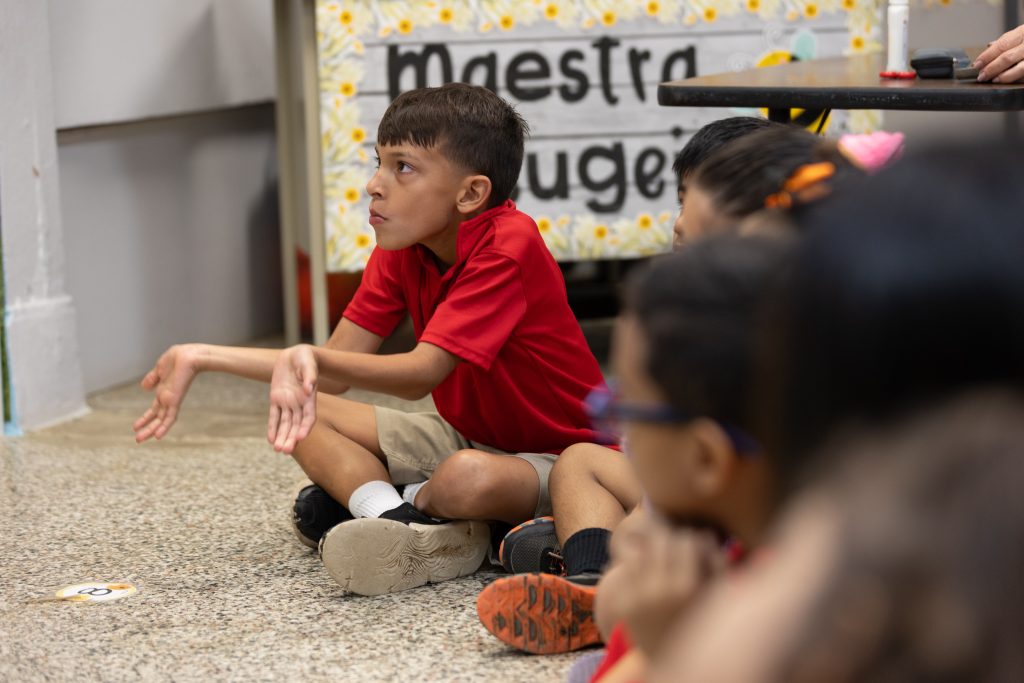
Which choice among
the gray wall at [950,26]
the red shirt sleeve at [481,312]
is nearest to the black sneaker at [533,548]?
the red shirt sleeve at [481,312]

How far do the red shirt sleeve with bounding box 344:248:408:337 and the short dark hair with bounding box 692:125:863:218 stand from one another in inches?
32.3

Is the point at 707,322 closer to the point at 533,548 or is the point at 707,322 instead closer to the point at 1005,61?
the point at 533,548

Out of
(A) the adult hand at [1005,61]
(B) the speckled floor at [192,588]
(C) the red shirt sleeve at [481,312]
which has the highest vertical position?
(A) the adult hand at [1005,61]

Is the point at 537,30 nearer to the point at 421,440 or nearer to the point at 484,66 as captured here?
the point at 484,66

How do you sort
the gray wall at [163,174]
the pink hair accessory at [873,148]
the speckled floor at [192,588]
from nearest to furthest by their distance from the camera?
the pink hair accessory at [873,148] → the speckled floor at [192,588] → the gray wall at [163,174]

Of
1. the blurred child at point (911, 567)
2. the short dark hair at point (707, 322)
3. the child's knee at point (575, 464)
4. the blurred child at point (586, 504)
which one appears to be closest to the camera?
the blurred child at point (911, 567)

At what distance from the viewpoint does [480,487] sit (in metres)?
1.81

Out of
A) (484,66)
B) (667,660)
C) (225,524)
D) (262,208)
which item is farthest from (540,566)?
(262,208)

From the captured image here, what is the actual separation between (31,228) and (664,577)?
2257 millimetres

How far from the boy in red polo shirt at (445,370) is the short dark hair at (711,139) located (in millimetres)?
264

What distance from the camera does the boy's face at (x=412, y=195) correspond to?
1917 mm

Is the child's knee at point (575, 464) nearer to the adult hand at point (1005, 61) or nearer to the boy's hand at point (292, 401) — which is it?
the boy's hand at point (292, 401)

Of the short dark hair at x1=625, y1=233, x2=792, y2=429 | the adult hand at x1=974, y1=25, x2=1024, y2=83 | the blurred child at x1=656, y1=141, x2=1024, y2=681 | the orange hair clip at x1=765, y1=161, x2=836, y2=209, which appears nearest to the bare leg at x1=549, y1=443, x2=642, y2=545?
the orange hair clip at x1=765, y1=161, x2=836, y2=209

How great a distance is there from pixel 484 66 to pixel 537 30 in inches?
5.9
